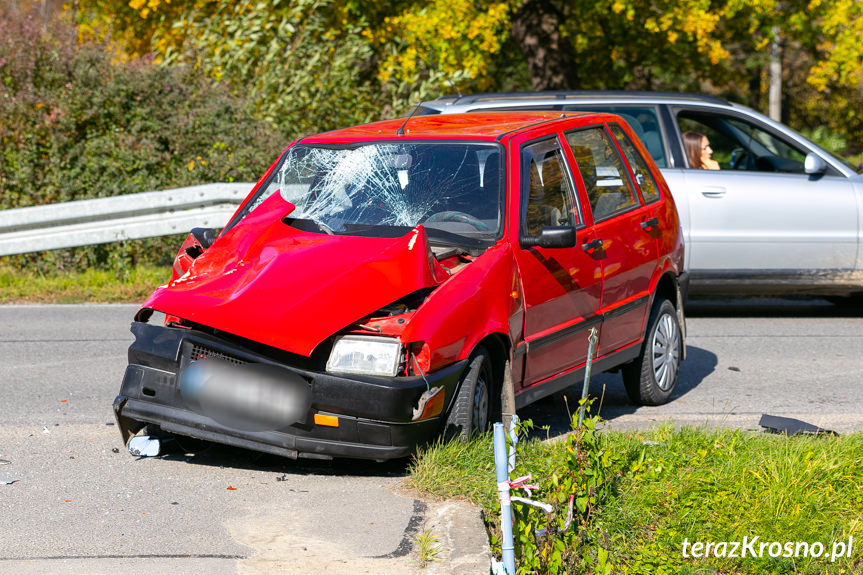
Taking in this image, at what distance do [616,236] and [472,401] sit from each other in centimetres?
186

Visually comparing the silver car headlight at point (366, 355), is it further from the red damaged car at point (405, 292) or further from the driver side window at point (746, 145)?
the driver side window at point (746, 145)

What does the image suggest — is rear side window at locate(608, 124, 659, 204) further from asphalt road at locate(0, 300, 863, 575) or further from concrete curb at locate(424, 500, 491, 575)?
concrete curb at locate(424, 500, 491, 575)

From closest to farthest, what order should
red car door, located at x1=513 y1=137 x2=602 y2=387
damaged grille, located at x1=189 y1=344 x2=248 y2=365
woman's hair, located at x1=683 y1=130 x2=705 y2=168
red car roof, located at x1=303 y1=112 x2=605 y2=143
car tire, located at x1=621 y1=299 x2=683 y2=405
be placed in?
damaged grille, located at x1=189 y1=344 x2=248 y2=365, red car door, located at x1=513 y1=137 x2=602 y2=387, red car roof, located at x1=303 y1=112 x2=605 y2=143, car tire, located at x1=621 y1=299 x2=683 y2=405, woman's hair, located at x1=683 y1=130 x2=705 y2=168

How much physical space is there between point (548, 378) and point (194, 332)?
198 centimetres

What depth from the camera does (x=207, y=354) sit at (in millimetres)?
4996

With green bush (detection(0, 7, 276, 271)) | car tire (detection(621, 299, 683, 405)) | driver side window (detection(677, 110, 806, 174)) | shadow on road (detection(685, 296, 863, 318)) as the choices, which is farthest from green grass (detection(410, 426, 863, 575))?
green bush (detection(0, 7, 276, 271))

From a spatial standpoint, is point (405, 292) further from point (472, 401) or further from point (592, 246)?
point (592, 246)

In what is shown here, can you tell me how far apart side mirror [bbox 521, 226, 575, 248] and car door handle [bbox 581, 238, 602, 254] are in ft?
1.77

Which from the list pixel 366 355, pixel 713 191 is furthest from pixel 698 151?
pixel 366 355

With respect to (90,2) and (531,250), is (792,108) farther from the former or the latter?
(531,250)

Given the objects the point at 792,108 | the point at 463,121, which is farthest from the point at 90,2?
the point at 792,108

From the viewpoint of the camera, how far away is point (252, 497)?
489cm

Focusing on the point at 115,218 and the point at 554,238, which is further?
the point at 115,218

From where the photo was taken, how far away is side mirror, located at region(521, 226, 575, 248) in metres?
5.54
